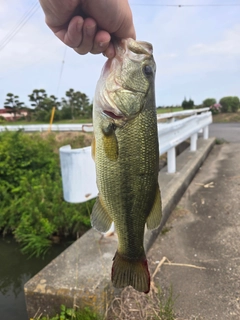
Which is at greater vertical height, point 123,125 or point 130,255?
point 123,125

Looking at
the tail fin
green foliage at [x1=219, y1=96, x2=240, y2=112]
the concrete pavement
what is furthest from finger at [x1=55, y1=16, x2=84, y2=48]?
green foliage at [x1=219, y1=96, x2=240, y2=112]

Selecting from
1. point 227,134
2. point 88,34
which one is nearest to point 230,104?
point 227,134

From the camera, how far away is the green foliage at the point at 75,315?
7.73 feet

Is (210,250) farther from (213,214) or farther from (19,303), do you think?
(19,303)

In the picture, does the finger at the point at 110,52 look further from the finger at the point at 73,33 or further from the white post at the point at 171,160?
the white post at the point at 171,160

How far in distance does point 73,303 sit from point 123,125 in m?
1.70

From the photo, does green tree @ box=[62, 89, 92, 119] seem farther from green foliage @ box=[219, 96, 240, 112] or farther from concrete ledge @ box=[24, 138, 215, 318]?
concrete ledge @ box=[24, 138, 215, 318]

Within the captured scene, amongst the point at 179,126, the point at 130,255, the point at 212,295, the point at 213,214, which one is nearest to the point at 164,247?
the point at 212,295

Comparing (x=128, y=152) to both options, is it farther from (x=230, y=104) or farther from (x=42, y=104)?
(x=42, y=104)

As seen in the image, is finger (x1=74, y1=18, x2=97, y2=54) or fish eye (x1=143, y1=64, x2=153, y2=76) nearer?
finger (x1=74, y1=18, x2=97, y2=54)

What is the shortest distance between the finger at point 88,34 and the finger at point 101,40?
20 mm

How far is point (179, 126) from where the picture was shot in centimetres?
577

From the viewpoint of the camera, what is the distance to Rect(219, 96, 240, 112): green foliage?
887 inches

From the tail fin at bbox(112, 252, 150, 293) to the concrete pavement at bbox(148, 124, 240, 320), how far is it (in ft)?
3.00
